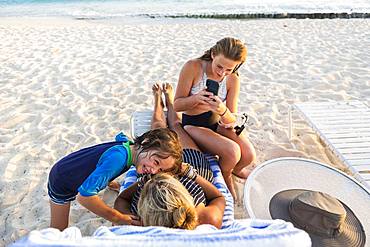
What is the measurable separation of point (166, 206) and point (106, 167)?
650mm

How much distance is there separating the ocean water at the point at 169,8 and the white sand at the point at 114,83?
5.30 meters

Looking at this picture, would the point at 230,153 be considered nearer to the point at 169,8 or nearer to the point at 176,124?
the point at 176,124

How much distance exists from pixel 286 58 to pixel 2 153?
4612mm

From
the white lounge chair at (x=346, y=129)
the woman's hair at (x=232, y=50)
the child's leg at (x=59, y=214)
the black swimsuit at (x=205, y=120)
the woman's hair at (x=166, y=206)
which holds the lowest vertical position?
the child's leg at (x=59, y=214)

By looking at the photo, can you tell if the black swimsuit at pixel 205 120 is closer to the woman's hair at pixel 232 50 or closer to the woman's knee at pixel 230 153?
the woman's knee at pixel 230 153

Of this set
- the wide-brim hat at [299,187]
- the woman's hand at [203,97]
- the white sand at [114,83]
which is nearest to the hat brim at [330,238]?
the wide-brim hat at [299,187]

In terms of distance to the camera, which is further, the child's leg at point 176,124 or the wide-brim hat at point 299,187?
the child's leg at point 176,124

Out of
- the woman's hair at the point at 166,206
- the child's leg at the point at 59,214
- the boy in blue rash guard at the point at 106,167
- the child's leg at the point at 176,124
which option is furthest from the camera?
the child's leg at the point at 176,124

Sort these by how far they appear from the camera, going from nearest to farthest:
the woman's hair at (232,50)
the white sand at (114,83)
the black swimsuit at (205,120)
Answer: the woman's hair at (232,50), the black swimsuit at (205,120), the white sand at (114,83)

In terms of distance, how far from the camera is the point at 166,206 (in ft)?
5.02

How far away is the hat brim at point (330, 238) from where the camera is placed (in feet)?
6.15

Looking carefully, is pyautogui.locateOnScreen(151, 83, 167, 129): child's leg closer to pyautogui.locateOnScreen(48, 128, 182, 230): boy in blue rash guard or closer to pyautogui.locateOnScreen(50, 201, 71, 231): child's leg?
pyautogui.locateOnScreen(48, 128, 182, 230): boy in blue rash guard

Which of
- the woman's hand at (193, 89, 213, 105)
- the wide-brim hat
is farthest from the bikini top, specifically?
the wide-brim hat

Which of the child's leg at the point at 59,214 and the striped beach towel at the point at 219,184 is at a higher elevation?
the striped beach towel at the point at 219,184
